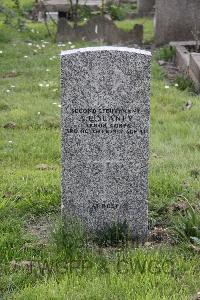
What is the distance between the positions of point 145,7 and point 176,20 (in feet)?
18.6

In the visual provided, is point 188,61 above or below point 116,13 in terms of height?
above

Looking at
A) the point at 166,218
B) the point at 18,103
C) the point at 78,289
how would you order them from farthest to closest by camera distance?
the point at 18,103 → the point at 166,218 → the point at 78,289

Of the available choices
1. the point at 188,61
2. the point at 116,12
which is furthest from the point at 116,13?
the point at 188,61

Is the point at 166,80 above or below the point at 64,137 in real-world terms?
below

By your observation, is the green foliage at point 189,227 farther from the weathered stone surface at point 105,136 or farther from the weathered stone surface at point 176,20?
the weathered stone surface at point 176,20

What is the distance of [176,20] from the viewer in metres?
14.3

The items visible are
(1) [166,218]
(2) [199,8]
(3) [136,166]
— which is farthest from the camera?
(2) [199,8]

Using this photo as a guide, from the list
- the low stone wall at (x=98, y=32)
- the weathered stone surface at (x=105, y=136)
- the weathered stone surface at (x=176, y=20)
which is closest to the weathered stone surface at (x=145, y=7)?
the low stone wall at (x=98, y=32)

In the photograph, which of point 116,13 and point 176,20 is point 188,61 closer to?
point 176,20

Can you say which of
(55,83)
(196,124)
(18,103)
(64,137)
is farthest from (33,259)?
(55,83)

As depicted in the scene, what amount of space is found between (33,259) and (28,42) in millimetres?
10352

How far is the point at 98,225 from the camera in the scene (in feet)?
16.9

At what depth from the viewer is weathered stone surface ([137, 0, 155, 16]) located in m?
19.6

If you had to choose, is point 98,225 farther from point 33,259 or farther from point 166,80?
point 166,80
